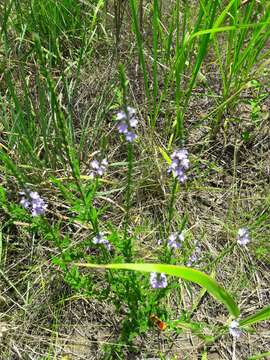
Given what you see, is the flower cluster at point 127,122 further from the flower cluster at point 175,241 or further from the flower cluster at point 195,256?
the flower cluster at point 195,256

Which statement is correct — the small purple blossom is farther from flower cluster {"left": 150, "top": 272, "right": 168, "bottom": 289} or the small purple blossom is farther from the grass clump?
flower cluster {"left": 150, "top": 272, "right": 168, "bottom": 289}

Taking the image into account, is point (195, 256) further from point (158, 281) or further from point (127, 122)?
point (127, 122)

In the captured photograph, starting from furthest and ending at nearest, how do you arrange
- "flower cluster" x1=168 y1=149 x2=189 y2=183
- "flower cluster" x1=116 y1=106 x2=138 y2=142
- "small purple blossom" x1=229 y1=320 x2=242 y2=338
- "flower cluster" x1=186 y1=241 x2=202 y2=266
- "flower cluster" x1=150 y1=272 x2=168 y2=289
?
1. "flower cluster" x1=186 y1=241 x2=202 y2=266
2. "small purple blossom" x1=229 y1=320 x2=242 y2=338
3. "flower cluster" x1=150 y1=272 x2=168 y2=289
4. "flower cluster" x1=168 y1=149 x2=189 y2=183
5. "flower cluster" x1=116 y1=106 x2=138 y2=142

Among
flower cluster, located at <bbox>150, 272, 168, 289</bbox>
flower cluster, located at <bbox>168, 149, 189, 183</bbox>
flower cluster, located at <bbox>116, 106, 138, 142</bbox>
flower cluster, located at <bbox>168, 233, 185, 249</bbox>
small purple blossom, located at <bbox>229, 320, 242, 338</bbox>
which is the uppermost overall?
flower cluster, located at <bbox>116, 106, 138, 142</bbox>

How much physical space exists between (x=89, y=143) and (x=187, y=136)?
0.56m

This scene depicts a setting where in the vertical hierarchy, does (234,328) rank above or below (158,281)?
below

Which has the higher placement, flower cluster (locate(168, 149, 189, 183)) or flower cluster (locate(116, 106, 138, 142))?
flower cluster (locate(116, 106, 138, 142))

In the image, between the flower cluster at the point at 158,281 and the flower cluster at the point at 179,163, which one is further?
the flower cluster at the point at 158,281

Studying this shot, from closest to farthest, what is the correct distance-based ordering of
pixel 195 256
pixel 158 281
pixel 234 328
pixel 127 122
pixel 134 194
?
pixel 127 122 < pixel 158 281 < pixel 234 328 < pixel 195 256 < pixel 134 194

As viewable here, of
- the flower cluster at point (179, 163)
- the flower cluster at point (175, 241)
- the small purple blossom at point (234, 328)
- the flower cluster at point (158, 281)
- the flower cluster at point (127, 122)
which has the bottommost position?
the small purple blossom at point (234, 328)

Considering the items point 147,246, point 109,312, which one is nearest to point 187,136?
point 147,246

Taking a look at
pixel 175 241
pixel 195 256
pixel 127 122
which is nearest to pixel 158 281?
pixel 175 241

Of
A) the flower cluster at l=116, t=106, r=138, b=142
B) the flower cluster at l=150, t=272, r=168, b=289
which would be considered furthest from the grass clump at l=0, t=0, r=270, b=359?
the flower cluster at l=116, t=106, r=138, b=142

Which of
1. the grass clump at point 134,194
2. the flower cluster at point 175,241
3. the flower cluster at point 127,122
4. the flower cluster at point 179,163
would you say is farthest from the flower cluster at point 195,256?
the flower cluster at point 127,122
